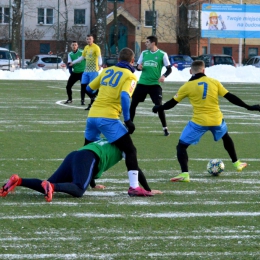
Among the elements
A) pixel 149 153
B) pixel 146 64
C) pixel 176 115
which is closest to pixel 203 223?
pixel 149 153

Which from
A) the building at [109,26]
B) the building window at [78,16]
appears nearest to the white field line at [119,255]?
the building at [109,26]

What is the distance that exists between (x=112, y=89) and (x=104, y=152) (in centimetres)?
72

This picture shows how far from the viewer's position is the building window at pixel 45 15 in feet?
244

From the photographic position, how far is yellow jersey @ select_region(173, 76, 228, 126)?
10273 millimetres

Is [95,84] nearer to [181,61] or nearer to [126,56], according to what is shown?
[126,56]

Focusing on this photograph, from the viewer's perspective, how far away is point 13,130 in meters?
16.0

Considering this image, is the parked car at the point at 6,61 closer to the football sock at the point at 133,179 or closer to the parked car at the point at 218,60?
the parked car at the point at 218,60

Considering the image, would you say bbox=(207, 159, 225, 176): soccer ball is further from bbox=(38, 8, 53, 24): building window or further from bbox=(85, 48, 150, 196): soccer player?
bbox=(38, 8, 53, 24): building window

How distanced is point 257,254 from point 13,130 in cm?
1038

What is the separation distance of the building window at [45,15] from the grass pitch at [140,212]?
200 ft

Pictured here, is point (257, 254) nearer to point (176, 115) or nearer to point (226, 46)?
point (176, 115)

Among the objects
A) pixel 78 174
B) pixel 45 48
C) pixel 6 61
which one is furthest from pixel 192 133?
pixel 45 48

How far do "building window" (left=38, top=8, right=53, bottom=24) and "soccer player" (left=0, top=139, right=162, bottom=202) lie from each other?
66.7 m

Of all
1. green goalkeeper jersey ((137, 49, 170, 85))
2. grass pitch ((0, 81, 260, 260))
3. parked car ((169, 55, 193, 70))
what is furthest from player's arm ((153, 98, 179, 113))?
parked car ((169, 55, 193, 70))
